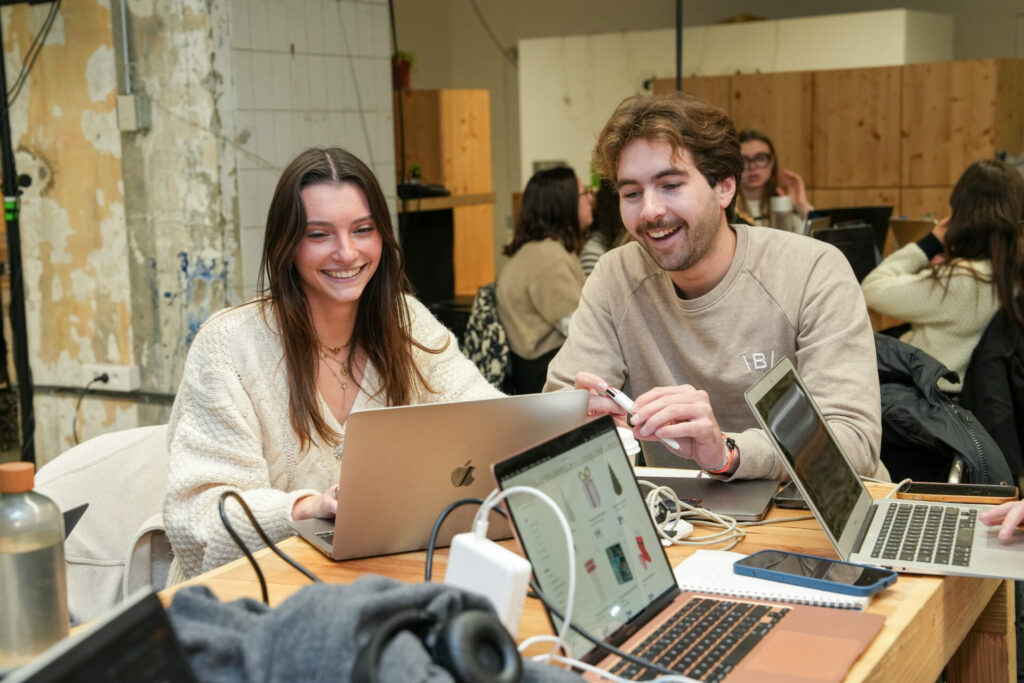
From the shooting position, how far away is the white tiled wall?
143 inches

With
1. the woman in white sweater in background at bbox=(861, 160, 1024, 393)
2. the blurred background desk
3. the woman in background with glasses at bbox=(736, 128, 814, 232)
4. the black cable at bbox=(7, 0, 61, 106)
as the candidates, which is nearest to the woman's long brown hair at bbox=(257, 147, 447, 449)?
the blurred background desk

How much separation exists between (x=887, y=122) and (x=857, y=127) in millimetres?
184

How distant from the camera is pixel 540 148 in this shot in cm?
819

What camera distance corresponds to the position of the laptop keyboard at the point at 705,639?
1.14 meters

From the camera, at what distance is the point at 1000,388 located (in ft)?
10.5

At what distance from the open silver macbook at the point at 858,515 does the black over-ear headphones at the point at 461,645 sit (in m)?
0.59

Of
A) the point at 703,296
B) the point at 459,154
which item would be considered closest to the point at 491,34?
the point at 459,154

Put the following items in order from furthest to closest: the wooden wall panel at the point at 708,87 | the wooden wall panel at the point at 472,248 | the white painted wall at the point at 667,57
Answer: the wooden wall panel at the point at 472,248 < the wooden wall panel at the point at 708,87 < the white painted wall at the point at 667,57

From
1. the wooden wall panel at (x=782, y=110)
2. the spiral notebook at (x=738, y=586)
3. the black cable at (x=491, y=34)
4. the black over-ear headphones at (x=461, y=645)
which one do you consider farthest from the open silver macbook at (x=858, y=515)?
the black cable at (x=491, y=34)

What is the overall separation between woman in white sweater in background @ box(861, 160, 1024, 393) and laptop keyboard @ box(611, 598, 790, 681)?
2292 mm

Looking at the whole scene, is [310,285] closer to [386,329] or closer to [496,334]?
[386,329]

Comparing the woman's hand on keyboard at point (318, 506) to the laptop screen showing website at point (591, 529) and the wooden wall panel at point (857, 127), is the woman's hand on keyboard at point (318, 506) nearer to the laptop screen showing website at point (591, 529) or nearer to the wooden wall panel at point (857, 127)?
the laptop screen showing website at point (591, 529)

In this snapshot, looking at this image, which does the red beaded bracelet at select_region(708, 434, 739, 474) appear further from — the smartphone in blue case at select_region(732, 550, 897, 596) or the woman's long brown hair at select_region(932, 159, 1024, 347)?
the woman's long brown hair at select_region(932, 159, 1024, 347)

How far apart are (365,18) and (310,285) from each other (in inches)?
92.4
